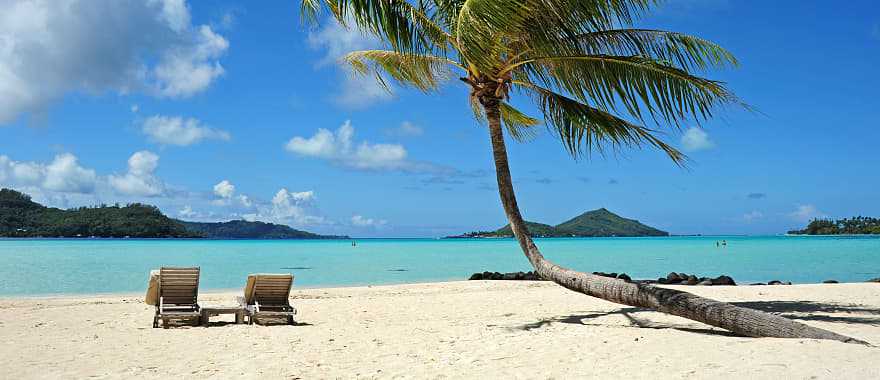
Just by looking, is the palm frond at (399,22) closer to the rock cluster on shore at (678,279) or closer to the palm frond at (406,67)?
the palm frond at (406,67)

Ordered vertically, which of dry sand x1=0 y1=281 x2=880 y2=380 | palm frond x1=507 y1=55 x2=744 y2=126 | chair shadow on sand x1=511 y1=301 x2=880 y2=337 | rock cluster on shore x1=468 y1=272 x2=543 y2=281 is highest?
palm frond x1=507 y1=55 x2=744 y2=126

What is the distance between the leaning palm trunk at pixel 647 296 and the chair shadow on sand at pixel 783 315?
0.26 metres

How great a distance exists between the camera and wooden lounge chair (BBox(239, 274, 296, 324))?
29.0 feet

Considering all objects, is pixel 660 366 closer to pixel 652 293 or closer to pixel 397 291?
pixel 652 293

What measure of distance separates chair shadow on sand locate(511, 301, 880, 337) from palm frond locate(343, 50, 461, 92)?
399 cm

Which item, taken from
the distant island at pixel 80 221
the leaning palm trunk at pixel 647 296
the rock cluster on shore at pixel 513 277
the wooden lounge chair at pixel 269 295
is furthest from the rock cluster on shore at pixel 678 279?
the distant island at pixel 80 221

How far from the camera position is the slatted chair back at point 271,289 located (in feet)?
29.1

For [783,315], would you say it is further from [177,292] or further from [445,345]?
[177,292]

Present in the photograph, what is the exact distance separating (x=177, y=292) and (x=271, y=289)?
1189mm

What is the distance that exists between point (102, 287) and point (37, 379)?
14.6 m

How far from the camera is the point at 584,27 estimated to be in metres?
7.86

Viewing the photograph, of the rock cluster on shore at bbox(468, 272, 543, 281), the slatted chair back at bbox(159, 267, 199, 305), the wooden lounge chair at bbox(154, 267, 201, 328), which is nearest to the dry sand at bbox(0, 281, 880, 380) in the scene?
the wooden lounge chair at bbox(154, 267, 201, 328)

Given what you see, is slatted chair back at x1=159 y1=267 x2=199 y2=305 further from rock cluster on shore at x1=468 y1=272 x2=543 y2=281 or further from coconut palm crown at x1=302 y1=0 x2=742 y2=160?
rock cluster on shore at x1=468 y1=272 x2=543 y2=281

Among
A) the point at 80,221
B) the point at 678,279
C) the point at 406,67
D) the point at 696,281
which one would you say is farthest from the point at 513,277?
the point at 80,221
